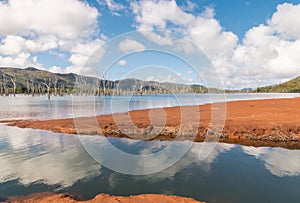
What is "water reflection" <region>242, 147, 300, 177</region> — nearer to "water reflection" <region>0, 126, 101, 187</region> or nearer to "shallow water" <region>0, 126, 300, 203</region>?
"shallow water" <region>0, 126, 300, 203</region>

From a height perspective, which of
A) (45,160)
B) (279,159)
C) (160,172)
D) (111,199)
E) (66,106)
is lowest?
(45,160)

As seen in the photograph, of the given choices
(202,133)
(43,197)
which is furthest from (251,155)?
(43,197)

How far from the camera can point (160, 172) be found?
1299 centimetres

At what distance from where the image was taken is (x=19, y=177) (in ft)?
39.5

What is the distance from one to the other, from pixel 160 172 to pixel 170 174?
689 millimetres

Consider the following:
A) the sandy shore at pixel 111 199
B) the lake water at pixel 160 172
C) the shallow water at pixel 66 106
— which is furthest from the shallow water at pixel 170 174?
the shallow water at pixel 66 106

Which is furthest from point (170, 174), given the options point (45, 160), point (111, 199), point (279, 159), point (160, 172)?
point (45, 160)

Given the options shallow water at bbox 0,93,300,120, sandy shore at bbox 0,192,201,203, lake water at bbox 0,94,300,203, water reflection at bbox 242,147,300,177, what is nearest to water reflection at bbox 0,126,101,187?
lake water at bbox 0,94,300,203

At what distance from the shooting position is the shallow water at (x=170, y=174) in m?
10.5

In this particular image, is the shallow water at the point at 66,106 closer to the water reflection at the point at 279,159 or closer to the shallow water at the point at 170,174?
the shallow water at the point at 170,174

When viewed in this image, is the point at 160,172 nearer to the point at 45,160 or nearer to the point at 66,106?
the point at 45,160

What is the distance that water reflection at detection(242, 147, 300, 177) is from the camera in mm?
13414

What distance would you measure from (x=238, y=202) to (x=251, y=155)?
806cm

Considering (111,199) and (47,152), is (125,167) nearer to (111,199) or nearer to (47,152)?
(111,199)
